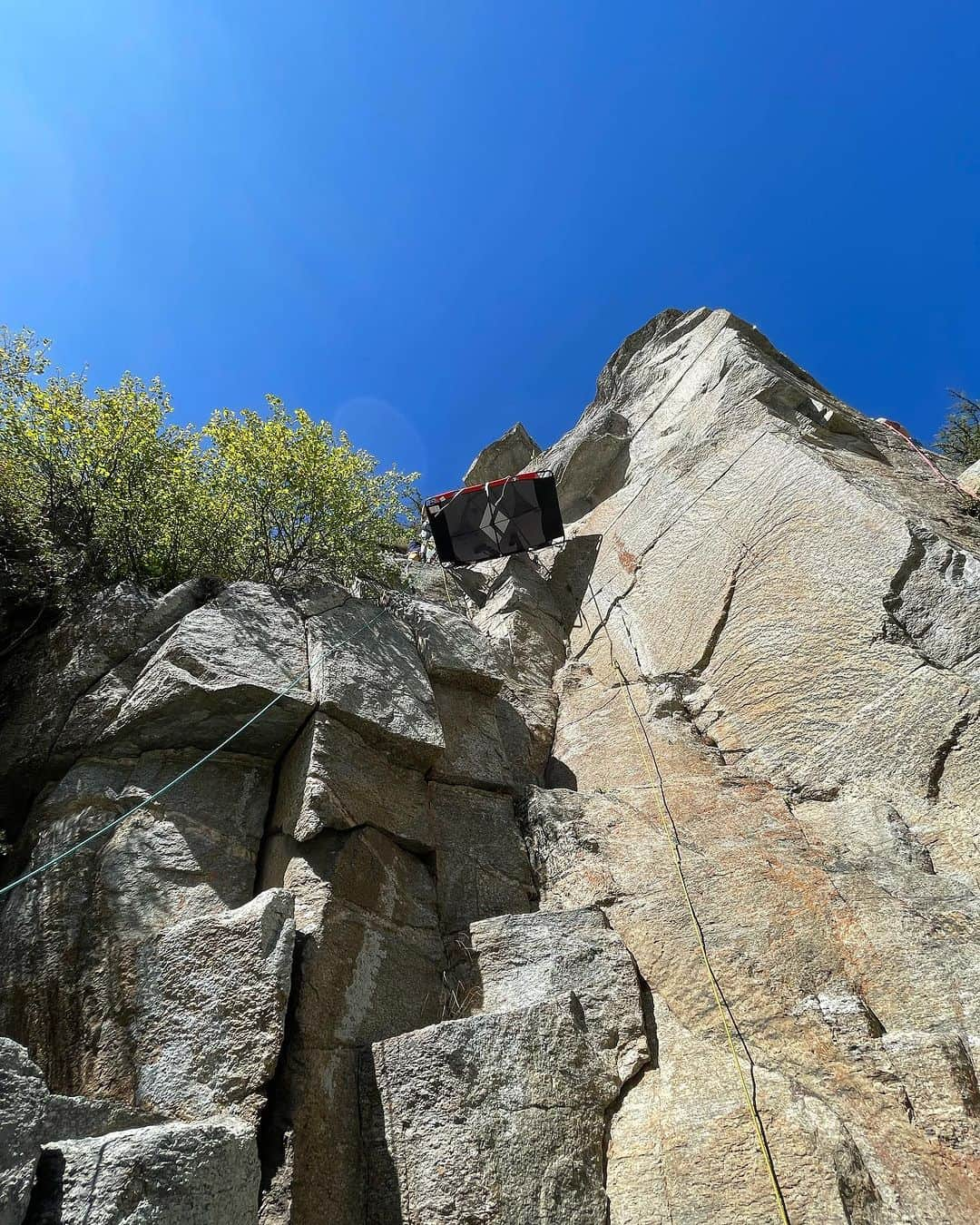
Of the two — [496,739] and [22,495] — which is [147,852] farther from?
[22,495]

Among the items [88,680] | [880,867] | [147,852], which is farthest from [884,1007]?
[88,680]

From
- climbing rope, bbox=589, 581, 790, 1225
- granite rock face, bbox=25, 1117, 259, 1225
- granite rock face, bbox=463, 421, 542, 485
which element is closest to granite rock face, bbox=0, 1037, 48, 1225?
A: granite rock face, bbox=25, 1117, 259, 1225

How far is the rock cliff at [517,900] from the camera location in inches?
174

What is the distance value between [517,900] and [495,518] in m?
7.53

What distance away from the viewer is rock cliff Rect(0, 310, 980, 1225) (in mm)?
4418

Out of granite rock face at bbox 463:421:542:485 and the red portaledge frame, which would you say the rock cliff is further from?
granite rock face at bbox 463:421:542:485

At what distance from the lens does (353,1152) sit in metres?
5.00

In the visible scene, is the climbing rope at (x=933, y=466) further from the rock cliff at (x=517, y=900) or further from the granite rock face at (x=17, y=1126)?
the granite rock face at (x=17, y=1126)

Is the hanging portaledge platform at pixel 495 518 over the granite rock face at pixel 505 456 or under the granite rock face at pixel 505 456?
under

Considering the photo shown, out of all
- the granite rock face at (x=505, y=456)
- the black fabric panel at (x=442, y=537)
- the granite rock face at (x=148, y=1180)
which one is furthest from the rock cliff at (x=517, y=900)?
the granite rock face at (x=505, y=456)

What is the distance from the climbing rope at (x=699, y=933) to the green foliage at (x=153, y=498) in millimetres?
4520

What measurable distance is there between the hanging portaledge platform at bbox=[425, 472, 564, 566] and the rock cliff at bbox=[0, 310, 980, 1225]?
3121mm

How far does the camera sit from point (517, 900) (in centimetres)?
711

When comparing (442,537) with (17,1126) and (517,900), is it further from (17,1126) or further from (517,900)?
(17,1126)
